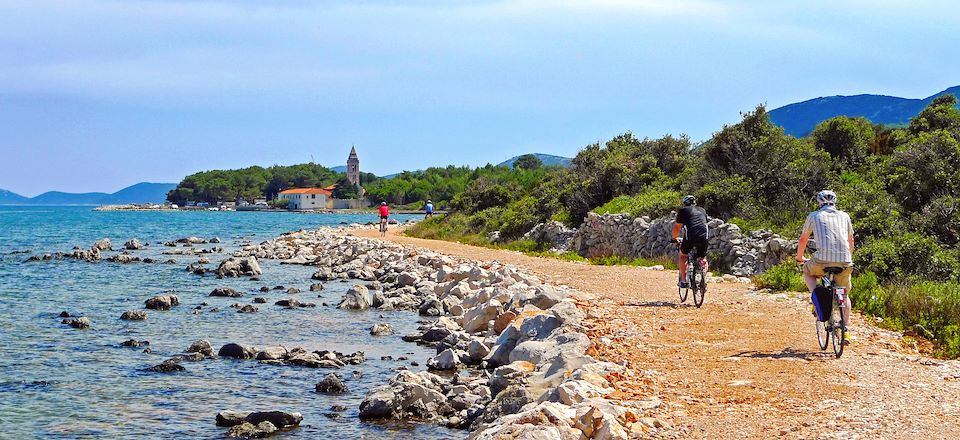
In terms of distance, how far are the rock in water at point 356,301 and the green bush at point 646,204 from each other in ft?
28.4

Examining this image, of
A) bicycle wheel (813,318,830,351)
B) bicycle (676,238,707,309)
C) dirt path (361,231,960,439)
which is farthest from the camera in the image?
bicycle (676,238,707,309)

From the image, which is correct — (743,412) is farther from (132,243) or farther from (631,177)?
(132,243)

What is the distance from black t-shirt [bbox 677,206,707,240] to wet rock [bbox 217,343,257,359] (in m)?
7.77

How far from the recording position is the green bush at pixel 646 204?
24.2m

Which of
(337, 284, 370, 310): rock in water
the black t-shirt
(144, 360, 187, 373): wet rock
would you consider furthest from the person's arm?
(337, 284, 370, 310): rock in water

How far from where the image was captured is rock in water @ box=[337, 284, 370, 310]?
21.4m

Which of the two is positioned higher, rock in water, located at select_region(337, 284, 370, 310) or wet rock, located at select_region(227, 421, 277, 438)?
rock in water, located at select_region(337, 284, 370, 310)

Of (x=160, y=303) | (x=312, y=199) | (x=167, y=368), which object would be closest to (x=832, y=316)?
(x=167, y=368)

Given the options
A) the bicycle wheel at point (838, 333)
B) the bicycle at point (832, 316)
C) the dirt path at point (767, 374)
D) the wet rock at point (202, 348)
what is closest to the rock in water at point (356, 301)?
the wet rock at point (202, 348)

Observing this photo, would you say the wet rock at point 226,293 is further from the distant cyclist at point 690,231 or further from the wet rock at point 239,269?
the distant cyclist at point 690,231

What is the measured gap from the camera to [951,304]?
36.7 feet

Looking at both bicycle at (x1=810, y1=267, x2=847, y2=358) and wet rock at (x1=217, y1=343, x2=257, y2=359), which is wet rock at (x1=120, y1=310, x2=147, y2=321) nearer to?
wet rock at (x1=217, y1=343, x2=257, y2=359)

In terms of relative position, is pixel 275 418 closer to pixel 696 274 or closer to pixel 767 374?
pixel 767 374

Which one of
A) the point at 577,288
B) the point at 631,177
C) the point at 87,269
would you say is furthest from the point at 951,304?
the point at 87,269
